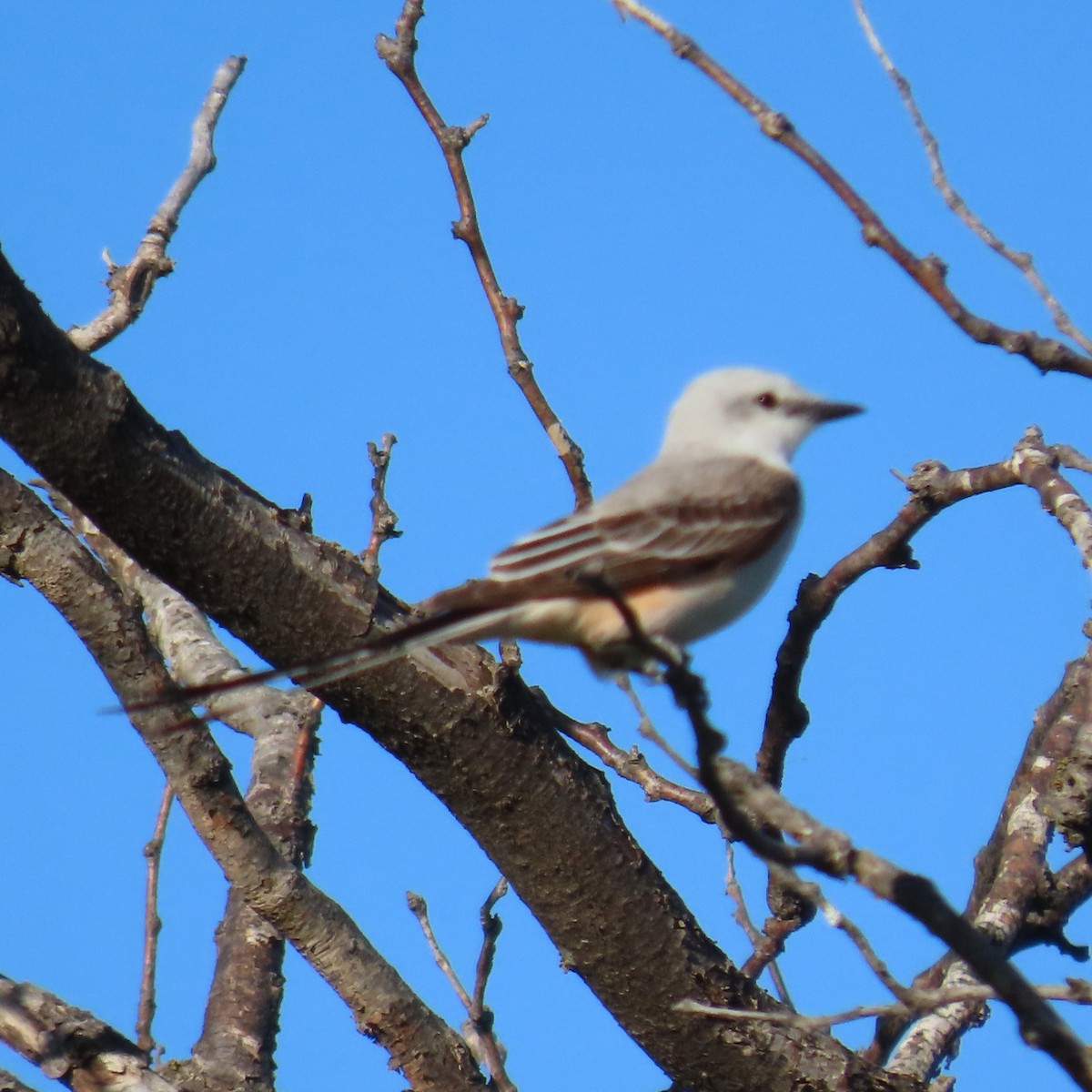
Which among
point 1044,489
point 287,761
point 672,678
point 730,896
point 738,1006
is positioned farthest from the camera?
point 287,761

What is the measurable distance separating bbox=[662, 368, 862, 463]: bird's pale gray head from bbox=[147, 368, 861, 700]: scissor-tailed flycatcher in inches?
3.7

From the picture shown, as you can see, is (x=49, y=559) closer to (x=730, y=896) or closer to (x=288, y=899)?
(x=288, y=899)

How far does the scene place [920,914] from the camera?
8.67 ft

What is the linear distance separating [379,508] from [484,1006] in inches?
59.9

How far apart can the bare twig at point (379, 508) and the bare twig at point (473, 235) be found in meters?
0.59

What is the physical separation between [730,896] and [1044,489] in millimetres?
1883

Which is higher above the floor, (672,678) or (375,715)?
(375,715)

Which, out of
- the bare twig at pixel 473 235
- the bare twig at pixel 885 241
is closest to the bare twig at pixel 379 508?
the bare twig at pixel 473 235

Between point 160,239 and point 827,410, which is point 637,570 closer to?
point 827,410

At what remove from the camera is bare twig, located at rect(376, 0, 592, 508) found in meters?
4.48

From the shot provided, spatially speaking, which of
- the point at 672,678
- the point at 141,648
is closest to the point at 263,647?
the point at 141,648

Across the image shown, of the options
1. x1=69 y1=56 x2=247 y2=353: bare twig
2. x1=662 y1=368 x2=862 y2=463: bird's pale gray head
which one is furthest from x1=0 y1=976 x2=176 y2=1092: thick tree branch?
x1=662 y1=368 x2=862 y2=463: bird's pale gray head

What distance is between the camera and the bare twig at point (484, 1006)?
4359 mm

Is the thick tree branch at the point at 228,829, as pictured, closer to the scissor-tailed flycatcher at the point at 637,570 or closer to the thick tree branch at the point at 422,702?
the thick tree branch at the point at 422,702
